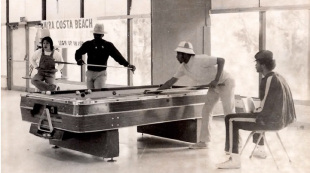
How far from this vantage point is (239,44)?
7648 millimetres

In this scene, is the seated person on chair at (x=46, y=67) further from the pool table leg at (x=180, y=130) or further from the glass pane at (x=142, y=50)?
the glass pane at (x=142, y=50)

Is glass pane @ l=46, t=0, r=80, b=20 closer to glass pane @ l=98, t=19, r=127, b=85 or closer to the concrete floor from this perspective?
glass pane @ l=98, t=19, r=127, b=85

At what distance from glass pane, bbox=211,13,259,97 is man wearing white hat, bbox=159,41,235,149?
230 centimetres

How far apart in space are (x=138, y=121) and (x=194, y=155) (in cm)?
82

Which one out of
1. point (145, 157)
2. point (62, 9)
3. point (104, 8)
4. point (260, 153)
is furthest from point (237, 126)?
Result: point (62, 9)

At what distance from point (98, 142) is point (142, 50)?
499cm

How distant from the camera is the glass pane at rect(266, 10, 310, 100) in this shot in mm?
6855

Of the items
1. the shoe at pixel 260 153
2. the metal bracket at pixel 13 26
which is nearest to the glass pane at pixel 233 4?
the shoe at pixel 260 153

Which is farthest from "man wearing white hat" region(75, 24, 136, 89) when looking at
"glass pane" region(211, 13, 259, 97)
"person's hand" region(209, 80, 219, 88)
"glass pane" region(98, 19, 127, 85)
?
"glass pane" region(98, 19, 127, 85)

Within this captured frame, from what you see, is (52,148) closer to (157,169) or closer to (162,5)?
(157,169)

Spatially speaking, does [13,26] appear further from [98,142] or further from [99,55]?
[98,142]

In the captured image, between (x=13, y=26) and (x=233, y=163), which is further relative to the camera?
(x=13, y=26)

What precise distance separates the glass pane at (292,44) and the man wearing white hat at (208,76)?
2082mm

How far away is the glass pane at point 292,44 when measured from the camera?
22.5ft
